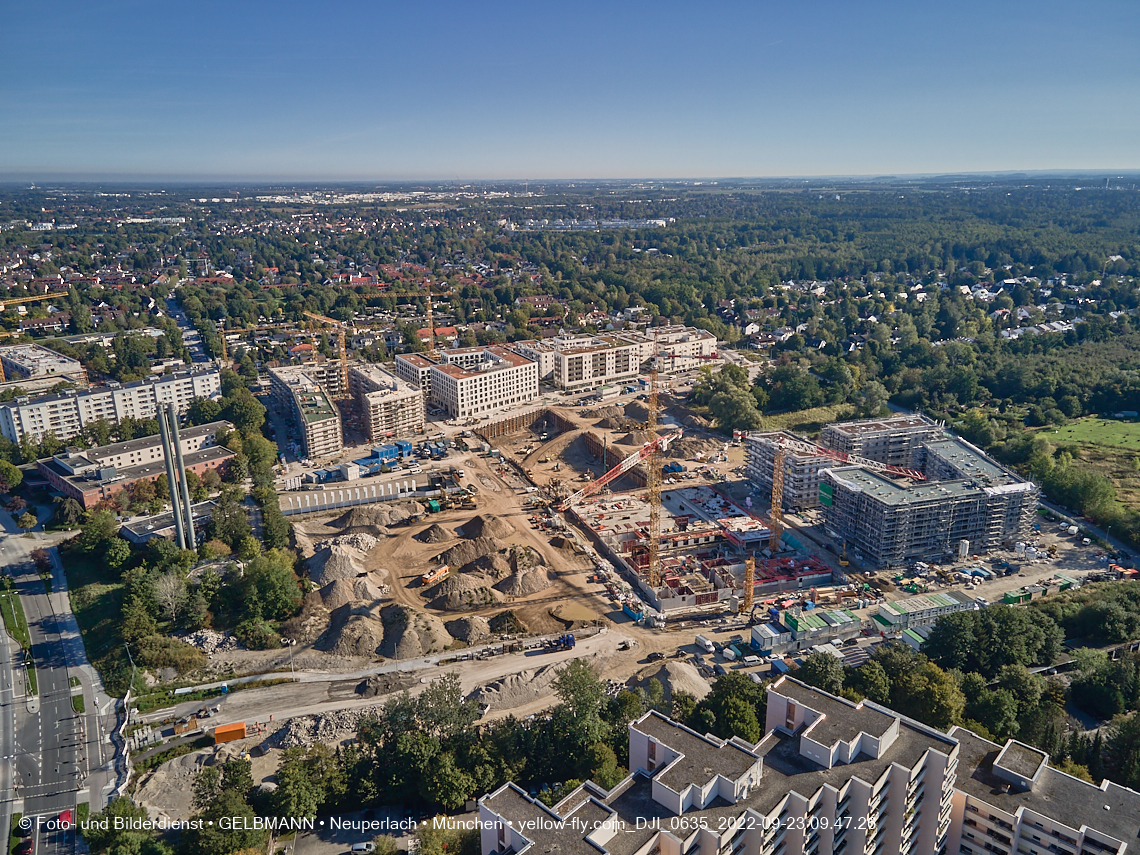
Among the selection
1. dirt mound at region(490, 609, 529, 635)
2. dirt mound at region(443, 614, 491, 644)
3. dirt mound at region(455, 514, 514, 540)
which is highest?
dirt mound at region(455, 514, 514, 540)

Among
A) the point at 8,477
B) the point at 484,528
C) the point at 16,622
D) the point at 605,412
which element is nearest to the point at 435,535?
the point at 484,528

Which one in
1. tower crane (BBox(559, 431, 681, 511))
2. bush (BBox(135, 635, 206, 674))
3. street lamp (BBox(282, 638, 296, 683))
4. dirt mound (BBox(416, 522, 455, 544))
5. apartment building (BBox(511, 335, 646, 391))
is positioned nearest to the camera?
bush (BBox(135, 635, 206, 674))

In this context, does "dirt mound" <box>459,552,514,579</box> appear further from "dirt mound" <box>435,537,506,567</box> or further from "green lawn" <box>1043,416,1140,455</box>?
"green lawn" <box>1043,416,1140,455</box>

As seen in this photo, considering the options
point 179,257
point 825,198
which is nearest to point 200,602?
point 179,257

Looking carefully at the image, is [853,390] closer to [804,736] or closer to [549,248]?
[804,736]

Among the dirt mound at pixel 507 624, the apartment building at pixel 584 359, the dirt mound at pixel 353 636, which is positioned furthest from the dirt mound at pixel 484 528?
the apartment building at pixel 584 359

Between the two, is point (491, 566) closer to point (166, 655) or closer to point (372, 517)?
point (372, 517)

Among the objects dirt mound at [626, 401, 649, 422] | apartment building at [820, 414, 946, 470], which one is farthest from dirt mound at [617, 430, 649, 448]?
apartment building at [820, 414, 946, 470]
